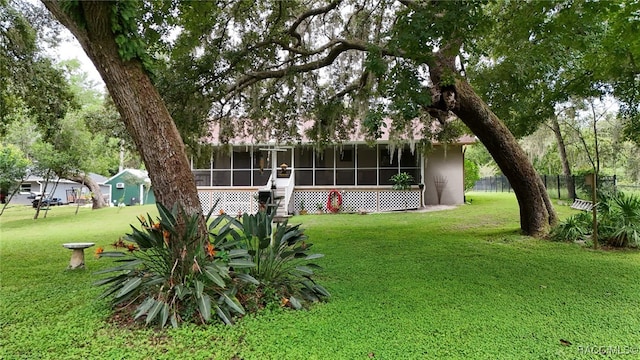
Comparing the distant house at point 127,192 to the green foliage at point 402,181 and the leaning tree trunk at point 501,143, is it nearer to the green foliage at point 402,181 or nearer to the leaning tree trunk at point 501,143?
the green foliage at point 402,181

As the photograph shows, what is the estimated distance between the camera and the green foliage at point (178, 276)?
10.8 ft

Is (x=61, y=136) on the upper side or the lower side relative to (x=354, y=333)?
upper

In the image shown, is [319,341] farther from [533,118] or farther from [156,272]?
[533,118]

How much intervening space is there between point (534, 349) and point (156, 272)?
342 cm

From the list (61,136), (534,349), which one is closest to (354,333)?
(534,349)

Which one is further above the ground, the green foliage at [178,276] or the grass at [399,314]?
the green foliage at [178,276]

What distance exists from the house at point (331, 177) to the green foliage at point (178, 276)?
34.2 feet

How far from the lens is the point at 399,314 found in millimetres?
3629

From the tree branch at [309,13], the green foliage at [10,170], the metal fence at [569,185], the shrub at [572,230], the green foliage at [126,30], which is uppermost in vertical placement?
the tree branch at [309,13]

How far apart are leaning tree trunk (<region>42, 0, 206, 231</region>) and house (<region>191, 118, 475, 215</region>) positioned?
10318 millimetres

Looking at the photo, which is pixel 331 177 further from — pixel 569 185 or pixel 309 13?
pixel 569 185

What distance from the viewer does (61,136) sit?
48.9ft

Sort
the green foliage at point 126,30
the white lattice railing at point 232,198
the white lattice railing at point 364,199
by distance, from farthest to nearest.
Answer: the white lattice railing at point 232,198
the white lattice railing at point 364,199
the green foliage at point 126,30

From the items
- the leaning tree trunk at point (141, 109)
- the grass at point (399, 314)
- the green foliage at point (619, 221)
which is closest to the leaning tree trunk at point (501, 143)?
the green foliage at point (619, 221)
